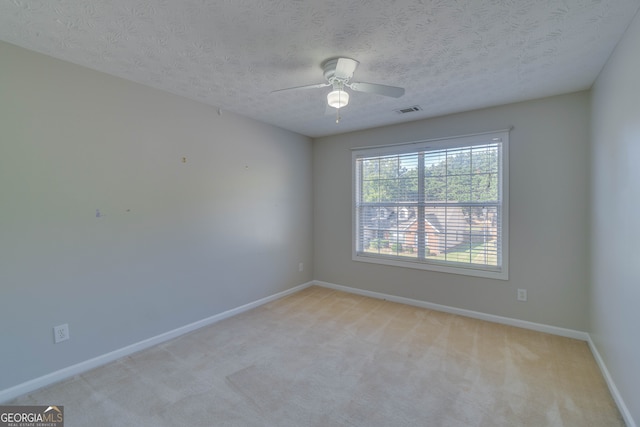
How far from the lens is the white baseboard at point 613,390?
171cm

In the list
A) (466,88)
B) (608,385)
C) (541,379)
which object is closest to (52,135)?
(466,88)

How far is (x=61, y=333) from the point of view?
2211mm

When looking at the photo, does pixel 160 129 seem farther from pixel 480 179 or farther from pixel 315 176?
pixel 480 179

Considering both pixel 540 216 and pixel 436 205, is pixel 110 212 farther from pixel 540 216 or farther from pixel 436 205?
pixel 540 216

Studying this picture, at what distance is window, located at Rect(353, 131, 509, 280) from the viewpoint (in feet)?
10.6

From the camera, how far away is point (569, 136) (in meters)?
2.83

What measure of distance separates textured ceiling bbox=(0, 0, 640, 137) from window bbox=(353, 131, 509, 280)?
809 mm

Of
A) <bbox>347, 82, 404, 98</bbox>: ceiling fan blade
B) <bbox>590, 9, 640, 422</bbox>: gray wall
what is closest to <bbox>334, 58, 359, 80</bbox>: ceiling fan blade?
<bbox>347, 82, 404, 98</bbox>: ceiling fan blade

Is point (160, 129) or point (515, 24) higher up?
point (515, 24)

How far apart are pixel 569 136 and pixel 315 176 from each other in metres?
3.15

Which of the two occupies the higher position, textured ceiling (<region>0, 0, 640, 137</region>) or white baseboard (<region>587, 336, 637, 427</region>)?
textured ceiling (<region>0, 0, 640, 137</region>)

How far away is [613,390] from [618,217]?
3.93ft

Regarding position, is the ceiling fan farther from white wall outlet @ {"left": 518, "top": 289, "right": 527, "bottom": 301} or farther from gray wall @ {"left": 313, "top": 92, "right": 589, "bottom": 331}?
white wall outlet @ {"left": 518, "top": 289, "right": 527, "bottom": 301}

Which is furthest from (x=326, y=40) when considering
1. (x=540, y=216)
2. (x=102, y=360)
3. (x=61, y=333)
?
(x=102, y=360)
